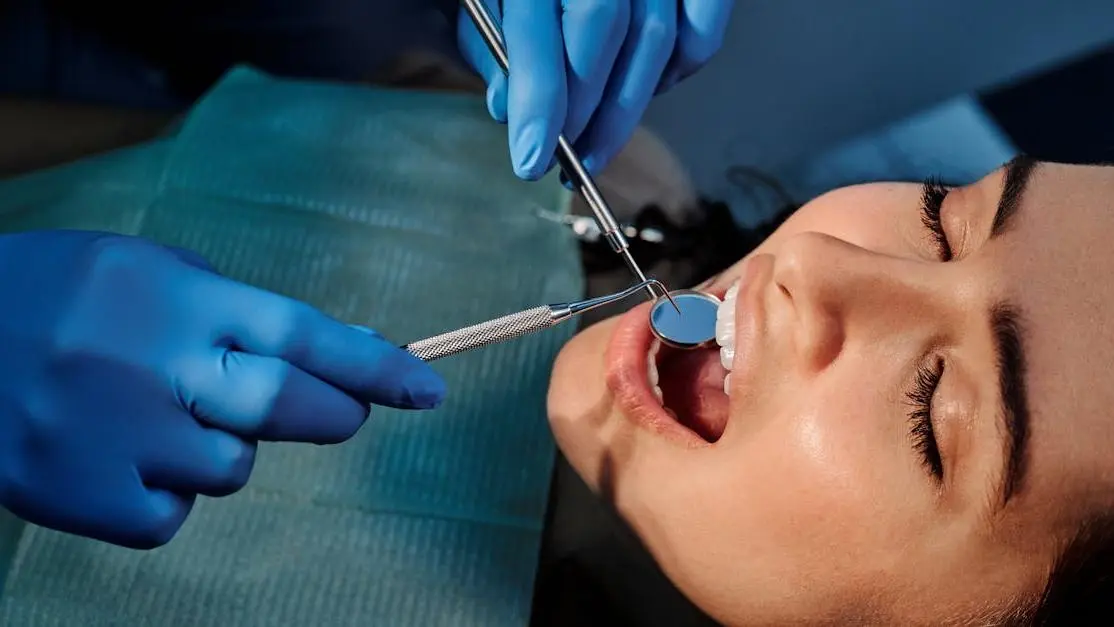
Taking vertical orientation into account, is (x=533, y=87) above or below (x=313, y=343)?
above

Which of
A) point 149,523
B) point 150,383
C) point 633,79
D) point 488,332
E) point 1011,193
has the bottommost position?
point 149,523

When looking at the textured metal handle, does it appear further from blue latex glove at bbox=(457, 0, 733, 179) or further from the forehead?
the forehead

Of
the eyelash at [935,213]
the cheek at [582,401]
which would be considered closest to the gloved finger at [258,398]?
the cheek at [582,401]

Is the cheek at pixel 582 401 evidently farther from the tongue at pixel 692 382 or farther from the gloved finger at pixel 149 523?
the gloved finger at pixel 149 523

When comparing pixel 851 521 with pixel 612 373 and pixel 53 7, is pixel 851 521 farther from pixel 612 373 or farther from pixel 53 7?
pixel 53 7

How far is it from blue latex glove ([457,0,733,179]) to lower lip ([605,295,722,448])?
0.20 m

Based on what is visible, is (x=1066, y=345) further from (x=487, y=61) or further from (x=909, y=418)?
(x=487, y=61)

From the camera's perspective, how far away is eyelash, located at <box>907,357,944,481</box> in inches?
29.0

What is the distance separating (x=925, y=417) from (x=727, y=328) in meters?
0.24

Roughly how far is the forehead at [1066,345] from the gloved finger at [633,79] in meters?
0.46

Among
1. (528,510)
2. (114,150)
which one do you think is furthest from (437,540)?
(114,150)

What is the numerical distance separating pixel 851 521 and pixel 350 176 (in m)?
0.89

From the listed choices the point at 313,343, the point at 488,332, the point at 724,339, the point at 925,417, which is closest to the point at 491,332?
the point at 488,332

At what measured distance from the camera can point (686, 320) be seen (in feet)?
3.17
